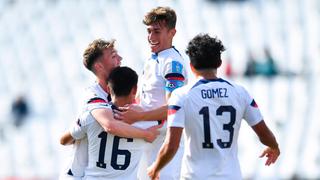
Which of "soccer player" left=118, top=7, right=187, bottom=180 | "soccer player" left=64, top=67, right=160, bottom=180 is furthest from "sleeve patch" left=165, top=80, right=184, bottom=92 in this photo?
"soccer player" left=64, top=67, right=160, bottom=180

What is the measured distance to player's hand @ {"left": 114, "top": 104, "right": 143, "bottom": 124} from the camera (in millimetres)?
7645

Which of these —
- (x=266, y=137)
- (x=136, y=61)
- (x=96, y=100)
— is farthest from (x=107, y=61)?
(x=136, y=61)

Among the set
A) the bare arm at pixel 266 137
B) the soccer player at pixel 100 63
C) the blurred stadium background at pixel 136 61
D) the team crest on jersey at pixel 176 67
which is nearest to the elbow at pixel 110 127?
the soccer player at pixel 100 63

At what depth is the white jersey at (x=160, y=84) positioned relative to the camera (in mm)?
8094

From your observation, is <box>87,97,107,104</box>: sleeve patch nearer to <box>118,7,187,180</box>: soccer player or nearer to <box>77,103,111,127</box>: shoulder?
<box>77,103,111,127</box>: shoulder

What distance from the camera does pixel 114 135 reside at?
7.73 metres

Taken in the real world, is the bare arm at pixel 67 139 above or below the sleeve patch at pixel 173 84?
below

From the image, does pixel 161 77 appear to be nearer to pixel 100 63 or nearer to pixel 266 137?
pixel 100 63

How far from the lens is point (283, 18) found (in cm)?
1988

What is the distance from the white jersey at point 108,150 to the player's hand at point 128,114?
0.11 metres

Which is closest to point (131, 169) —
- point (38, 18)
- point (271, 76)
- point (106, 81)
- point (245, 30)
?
point (106, 81)

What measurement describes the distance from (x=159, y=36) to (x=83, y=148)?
115 cm

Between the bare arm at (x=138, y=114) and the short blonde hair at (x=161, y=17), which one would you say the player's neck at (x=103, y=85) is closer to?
the bare arm at (x=138, y=114)

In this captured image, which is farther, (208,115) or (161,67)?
(161,67)
